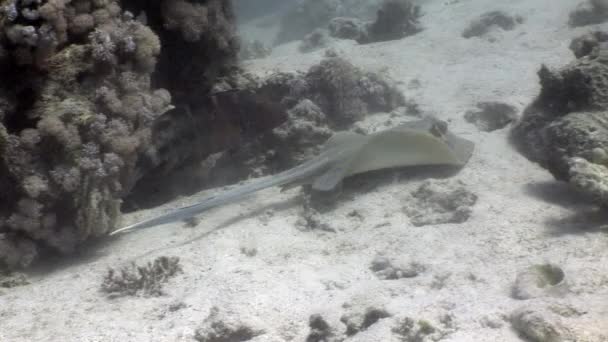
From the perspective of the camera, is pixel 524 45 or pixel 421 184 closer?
pixel 421 184

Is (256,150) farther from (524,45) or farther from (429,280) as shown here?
(524,45)

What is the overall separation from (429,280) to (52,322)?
343cm

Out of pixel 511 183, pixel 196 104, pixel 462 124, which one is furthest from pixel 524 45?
pixel 196 104

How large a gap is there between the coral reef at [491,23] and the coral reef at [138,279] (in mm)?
11100

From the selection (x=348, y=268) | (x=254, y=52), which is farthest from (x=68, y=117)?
(x=254, y=52)

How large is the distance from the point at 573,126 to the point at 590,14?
8.04 meters

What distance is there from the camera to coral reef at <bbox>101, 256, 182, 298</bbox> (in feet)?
13.5

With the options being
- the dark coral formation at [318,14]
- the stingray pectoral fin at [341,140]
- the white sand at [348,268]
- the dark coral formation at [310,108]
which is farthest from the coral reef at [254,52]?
the white sand at [348,268]

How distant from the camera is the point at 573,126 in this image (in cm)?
478

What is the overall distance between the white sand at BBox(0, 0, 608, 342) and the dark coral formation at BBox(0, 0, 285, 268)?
1.81 ft

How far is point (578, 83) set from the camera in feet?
17.5

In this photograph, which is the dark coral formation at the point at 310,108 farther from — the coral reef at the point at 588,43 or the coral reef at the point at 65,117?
the coral reef at the point at 588,43

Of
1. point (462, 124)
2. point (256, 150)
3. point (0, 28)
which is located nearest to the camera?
point (0, 28)

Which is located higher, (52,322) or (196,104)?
(196,104)
